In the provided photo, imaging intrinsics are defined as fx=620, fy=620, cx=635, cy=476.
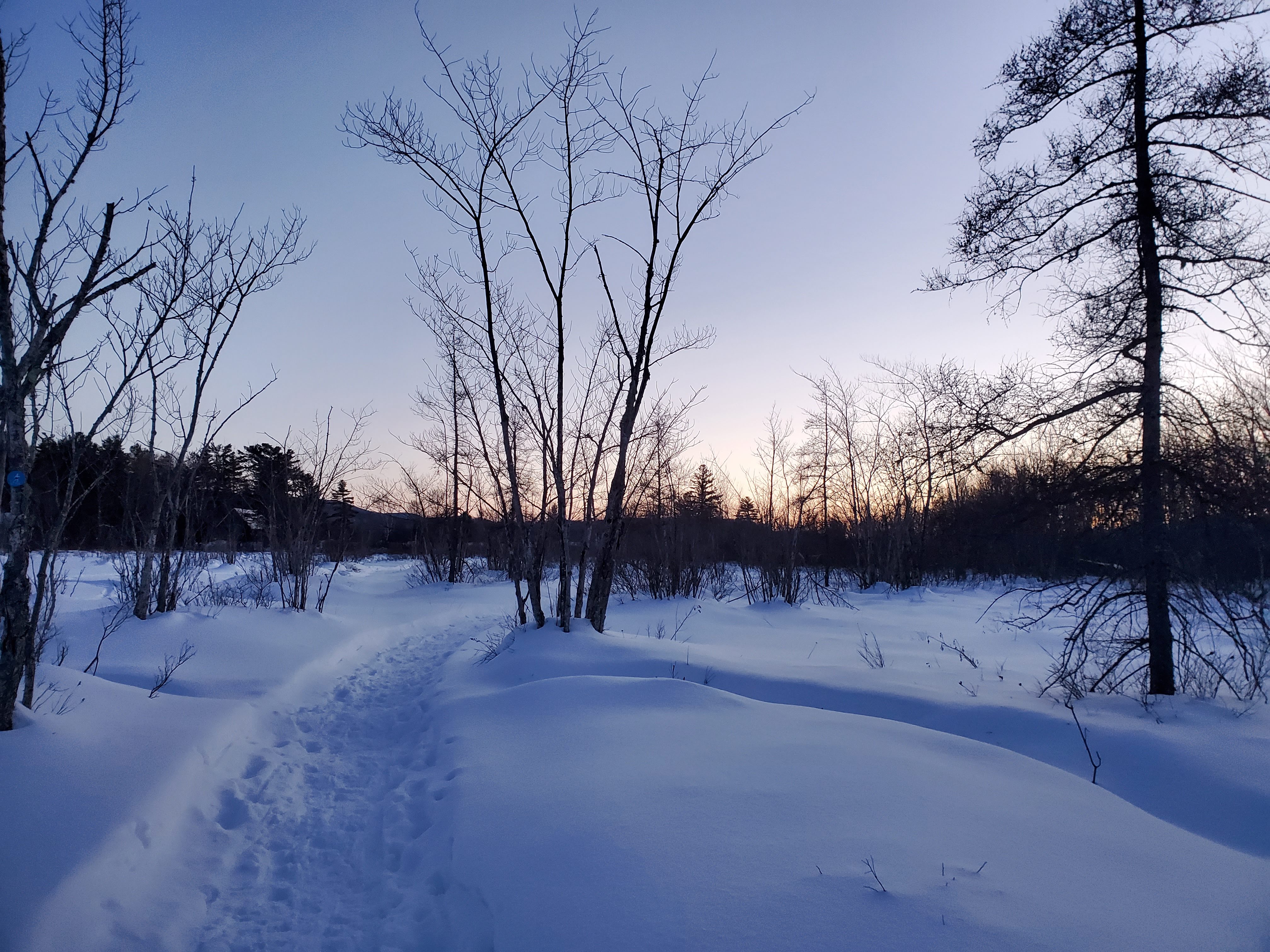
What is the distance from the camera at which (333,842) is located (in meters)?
3.44

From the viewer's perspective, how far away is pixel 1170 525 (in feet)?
17.6

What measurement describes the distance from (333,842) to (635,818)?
178 centimetres

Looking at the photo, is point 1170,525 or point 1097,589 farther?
point 1097,589

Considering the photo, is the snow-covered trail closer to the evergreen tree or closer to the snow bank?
the snow bank

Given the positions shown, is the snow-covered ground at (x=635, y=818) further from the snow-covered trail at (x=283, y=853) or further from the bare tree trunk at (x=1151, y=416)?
the bare tree trunk at (x=1151, y=416)

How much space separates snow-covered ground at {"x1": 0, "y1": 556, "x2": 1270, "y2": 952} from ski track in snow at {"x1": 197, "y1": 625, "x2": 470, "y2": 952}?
2 centimetres

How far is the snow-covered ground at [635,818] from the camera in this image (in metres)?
2.31

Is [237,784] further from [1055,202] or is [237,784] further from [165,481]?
[1055,202]

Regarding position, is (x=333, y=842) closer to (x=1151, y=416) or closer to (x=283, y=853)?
(x=283, y=853)

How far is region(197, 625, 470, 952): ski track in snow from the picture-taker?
2.66 meters

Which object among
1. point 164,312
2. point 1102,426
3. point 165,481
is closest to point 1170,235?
point 1102,426

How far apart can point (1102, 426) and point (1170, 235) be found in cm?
177

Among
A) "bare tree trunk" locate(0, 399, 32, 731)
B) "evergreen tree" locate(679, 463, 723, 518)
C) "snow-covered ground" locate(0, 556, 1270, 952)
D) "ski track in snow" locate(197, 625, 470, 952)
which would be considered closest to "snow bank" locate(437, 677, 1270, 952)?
"snow-covered ground" locate(0, 556, 1270, 952)

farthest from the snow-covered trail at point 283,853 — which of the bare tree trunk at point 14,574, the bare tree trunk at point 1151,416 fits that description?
the bare tree trunk at point 1151,416
